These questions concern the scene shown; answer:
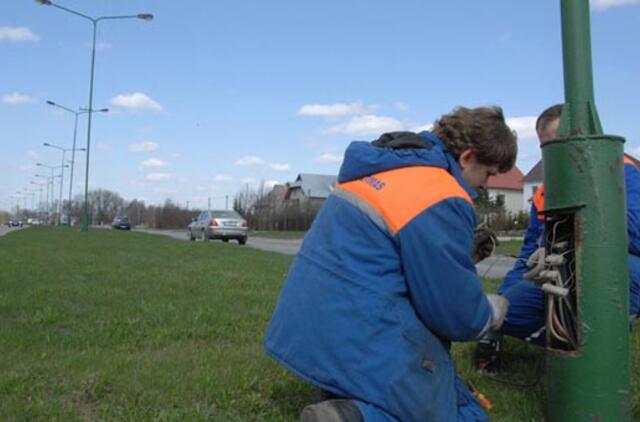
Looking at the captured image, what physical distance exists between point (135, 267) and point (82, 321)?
574 centimetres

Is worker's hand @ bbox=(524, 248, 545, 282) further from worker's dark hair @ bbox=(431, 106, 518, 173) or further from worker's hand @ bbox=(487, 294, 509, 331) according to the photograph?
worker's dark hair @ bbox=(431, 106, 518, 173)

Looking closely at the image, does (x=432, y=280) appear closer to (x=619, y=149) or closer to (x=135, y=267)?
(x=619, y=149)

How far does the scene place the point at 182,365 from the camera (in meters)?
4.46

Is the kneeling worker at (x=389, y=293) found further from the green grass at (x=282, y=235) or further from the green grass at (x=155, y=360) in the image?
the green grass at (x=282, y=235)

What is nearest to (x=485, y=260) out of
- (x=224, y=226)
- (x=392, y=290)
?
(x=392, y=290)

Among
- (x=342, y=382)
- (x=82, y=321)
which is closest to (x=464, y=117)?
(x=342, y=382)

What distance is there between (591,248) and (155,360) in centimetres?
295

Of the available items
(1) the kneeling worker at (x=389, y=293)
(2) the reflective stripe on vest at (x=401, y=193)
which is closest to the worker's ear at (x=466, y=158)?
(1) the kneeling worker at (x=389, y=293)

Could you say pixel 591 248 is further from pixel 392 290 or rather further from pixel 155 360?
pixel 155 360

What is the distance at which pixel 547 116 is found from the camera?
12.6ft

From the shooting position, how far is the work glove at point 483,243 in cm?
334

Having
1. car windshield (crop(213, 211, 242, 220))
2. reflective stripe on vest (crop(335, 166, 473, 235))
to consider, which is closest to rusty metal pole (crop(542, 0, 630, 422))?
reflective stripe on vest (crop(335, 166, 473, 235))

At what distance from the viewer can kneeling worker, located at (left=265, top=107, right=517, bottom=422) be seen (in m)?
2.46

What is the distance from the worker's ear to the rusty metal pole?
15.2 inches
